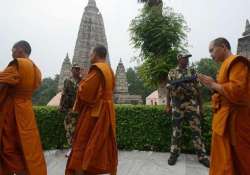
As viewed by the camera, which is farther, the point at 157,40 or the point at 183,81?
the point at 157,40

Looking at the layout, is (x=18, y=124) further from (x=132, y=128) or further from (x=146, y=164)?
(x=132, y=128)

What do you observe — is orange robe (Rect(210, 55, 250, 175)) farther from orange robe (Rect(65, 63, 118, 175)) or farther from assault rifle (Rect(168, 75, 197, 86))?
assault rifle (Rect(168, 75, 197, 86))

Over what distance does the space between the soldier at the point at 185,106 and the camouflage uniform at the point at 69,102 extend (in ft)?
6.94

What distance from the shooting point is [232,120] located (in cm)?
399

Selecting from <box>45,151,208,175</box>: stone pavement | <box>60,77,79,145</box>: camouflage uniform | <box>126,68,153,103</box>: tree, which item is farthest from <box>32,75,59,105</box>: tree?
<box>45,151,208,175</box>: stone pavement

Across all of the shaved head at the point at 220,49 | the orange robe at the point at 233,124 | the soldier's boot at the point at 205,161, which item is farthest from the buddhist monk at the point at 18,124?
the soldier's boot at the point at 205,161

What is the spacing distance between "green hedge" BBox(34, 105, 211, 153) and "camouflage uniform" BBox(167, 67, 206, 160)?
1.01 metres

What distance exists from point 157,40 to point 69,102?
948 centimetres

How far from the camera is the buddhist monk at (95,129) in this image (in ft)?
15.1

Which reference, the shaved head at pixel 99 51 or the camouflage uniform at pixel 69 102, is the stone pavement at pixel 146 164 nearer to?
the camouflage uniform at pixel 69 102

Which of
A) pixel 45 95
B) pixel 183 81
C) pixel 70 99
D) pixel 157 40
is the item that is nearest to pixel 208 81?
pixel 183 81

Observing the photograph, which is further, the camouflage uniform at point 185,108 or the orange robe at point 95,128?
the camouflage uniform at point 185,108

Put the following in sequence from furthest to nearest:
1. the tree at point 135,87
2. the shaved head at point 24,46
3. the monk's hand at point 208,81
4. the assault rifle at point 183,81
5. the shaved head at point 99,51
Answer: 1. the tree at point 135,87
2. the assault rifle at point 183,81
3. the shaved head at point 99,51
4. the shaved head at point 24,46
5. the monk's hand at point 208,81

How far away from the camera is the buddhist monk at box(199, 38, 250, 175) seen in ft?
12.7
